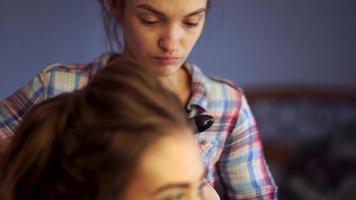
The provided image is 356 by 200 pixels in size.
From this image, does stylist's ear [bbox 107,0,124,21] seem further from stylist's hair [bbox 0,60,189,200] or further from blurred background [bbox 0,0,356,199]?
blurred background [bbox 0,0,356,199]

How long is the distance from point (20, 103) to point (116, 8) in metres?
0.23

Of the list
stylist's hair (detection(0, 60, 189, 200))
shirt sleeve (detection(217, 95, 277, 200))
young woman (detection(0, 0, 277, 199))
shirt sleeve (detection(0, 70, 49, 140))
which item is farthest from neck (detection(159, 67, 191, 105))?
stylist's hair (detection(0, 60, 189, 200))

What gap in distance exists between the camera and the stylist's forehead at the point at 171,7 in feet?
3.25

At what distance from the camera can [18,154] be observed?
645 mm

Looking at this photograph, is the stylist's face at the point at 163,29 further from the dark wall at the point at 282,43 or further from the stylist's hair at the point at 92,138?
the dark wall at the point at 282,43

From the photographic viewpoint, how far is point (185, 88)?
1.15 meters

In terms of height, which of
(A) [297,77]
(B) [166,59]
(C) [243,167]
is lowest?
(A) [297,77]

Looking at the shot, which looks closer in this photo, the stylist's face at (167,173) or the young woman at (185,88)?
the stylist's face at (167,173)

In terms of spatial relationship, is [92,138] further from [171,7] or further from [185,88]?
[185,88]

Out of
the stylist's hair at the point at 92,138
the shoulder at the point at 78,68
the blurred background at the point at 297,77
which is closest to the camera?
the stylist's hair at the point at 92,138

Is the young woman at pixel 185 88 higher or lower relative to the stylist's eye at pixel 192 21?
lower

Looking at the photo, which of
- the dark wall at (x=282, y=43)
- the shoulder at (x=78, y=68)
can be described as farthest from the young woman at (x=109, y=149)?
the dark wall at (x=282, y=43)

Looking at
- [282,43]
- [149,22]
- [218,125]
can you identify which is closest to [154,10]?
[149,22]

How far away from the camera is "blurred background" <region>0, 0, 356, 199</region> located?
2.34m
